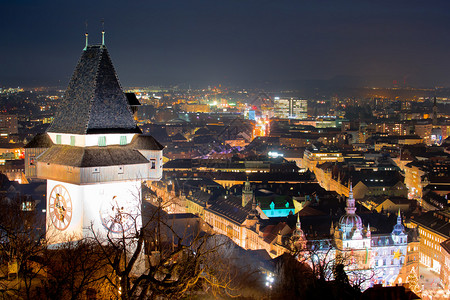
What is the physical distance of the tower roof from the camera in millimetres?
20922

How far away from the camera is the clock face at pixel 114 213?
20438 mm

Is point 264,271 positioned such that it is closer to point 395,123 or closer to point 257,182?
point 257,182

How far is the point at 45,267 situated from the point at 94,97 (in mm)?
4922

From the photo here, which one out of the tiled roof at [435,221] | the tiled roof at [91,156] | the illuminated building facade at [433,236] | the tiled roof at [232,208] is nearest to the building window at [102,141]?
the tiled roof at [91,156]

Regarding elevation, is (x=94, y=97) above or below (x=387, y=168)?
above

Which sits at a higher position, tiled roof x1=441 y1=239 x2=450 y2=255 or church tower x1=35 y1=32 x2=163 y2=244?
church tower x1=35 y1=32 x2=163 y2=244

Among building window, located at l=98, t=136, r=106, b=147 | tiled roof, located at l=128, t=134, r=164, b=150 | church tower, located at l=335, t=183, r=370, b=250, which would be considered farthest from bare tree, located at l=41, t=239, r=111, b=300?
church tower, located at l=335, t=183, r=370, b=250

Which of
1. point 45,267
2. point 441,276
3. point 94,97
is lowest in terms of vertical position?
point 441,276

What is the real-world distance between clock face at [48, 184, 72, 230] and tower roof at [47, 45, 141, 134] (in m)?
1.75

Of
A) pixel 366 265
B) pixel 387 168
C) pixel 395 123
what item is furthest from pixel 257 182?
pixel 395 123

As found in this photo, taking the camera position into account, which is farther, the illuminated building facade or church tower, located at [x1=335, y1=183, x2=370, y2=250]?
the illuminated building facade

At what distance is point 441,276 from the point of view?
51.3 metres

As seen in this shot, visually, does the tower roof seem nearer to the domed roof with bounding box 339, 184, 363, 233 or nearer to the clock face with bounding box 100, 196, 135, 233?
the clock face with bounding box 100, 196, 135, 233

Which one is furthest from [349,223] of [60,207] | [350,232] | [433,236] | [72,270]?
[72,270]
